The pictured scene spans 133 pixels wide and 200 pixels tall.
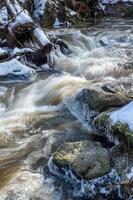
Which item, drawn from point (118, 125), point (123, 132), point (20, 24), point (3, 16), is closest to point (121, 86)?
point (118, 125)

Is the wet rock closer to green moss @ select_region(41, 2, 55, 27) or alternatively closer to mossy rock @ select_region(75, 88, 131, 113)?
mossy rock @ select_region(75, 88, 131, 113)

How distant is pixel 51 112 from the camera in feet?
27.9

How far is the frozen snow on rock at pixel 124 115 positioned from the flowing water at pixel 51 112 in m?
0.85

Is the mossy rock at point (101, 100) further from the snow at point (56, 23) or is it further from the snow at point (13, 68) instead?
the snow at point (56, 23)

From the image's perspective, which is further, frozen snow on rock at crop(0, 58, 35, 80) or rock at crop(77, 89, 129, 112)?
frozen snow on rock at crop(0, 58, 35, 80)

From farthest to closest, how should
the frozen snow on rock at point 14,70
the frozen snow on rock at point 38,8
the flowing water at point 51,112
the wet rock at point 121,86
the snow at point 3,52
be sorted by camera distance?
1. the frozen snow on rock at point 38,8
2. the snow at point 3,52
3. the frozen snow on rock at point 14,70
4. the wet rock at point 121,86
5. the flowing water at point 51,112

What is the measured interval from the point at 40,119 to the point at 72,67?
3.25 metres

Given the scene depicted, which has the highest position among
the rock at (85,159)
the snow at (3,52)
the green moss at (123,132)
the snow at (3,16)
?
the snow at (3,16)

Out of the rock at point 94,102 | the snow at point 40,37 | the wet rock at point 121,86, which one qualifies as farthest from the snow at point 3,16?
the rock at point 94,102

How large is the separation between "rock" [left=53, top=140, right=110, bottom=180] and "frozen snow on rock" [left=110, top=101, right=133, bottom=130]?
49 cm

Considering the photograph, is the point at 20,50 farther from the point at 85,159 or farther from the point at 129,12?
the point at 129,12

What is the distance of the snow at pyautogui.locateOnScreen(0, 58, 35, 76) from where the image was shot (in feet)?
34.5

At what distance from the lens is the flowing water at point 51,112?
606cm

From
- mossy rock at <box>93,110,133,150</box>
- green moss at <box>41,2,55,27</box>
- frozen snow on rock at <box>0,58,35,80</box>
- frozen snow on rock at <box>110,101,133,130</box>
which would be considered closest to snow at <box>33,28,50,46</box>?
frozen snow on rock at <box>0,58,35,80</box>
